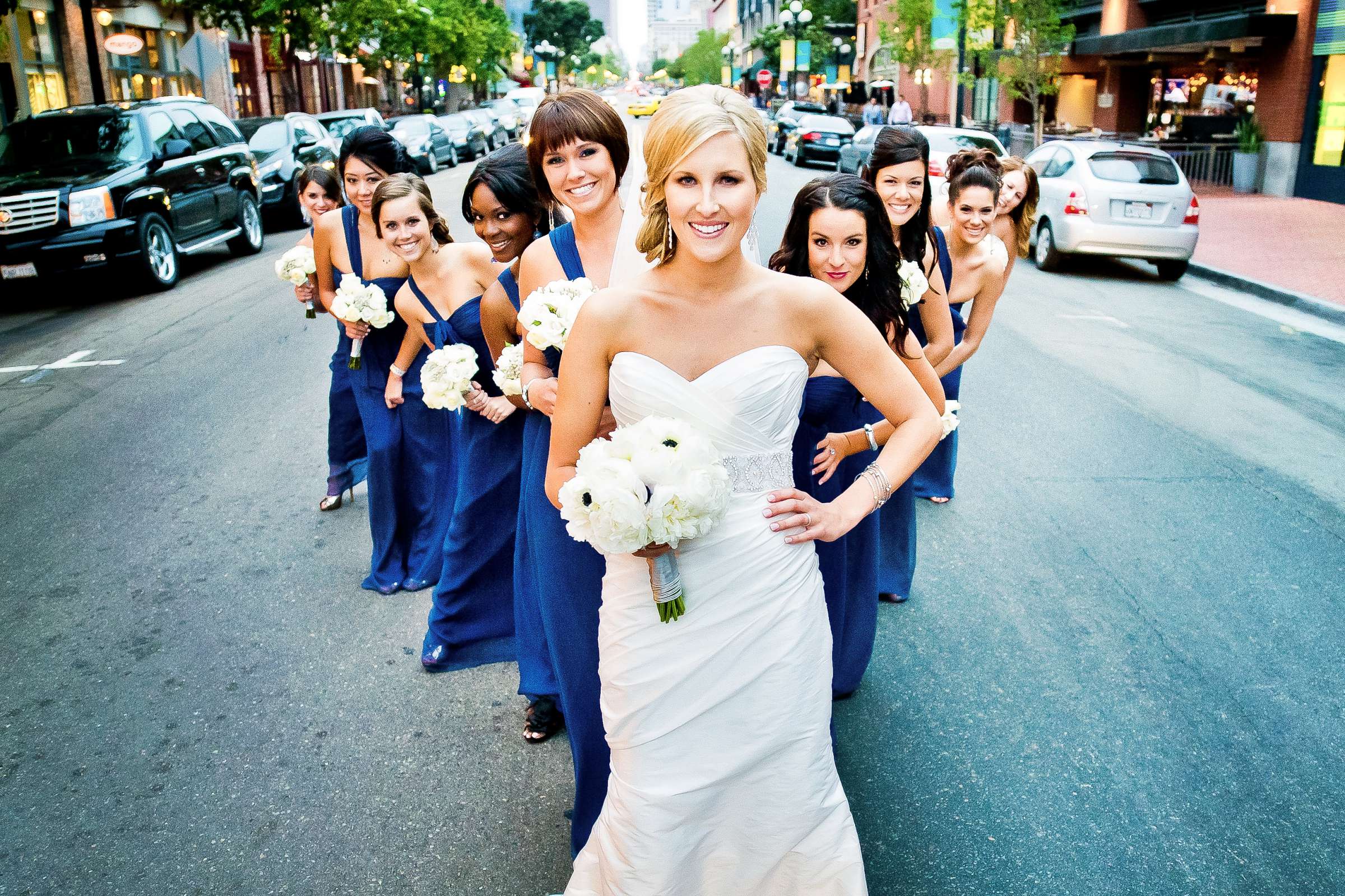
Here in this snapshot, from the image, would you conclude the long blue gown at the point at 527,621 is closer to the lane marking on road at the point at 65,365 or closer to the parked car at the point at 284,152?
the lane marking on road at the point at 65,365

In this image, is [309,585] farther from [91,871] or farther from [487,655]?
[91,871]

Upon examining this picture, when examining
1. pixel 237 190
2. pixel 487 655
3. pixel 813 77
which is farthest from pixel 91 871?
pixel 813 77

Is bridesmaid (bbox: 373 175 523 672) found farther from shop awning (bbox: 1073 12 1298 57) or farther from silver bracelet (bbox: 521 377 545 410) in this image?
shop awning (bbox: 1073 12 1298 57)

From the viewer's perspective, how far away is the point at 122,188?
12789 millimetres

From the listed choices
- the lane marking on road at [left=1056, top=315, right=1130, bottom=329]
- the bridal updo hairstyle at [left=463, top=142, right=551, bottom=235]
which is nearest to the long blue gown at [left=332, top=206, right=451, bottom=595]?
the bridal updo hairstyle at [left=463, top=142, right=551, bottom=235]

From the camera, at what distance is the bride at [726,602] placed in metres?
2.40

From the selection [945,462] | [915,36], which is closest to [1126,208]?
[945,462]

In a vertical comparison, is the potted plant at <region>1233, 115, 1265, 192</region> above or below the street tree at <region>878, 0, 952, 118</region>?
below

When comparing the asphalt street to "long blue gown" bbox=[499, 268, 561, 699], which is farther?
"long blue gown" bbox=[499, 268, 561, 699]

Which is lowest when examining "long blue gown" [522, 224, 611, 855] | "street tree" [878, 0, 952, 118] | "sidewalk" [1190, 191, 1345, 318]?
"sidewalk" [1190, 191, 1345, 318]

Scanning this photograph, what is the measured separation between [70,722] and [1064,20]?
3565 cm

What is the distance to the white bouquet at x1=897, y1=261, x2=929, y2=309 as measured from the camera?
13.1ft

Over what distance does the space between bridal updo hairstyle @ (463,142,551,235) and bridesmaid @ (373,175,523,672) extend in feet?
1.99

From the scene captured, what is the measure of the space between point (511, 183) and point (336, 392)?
249cm
